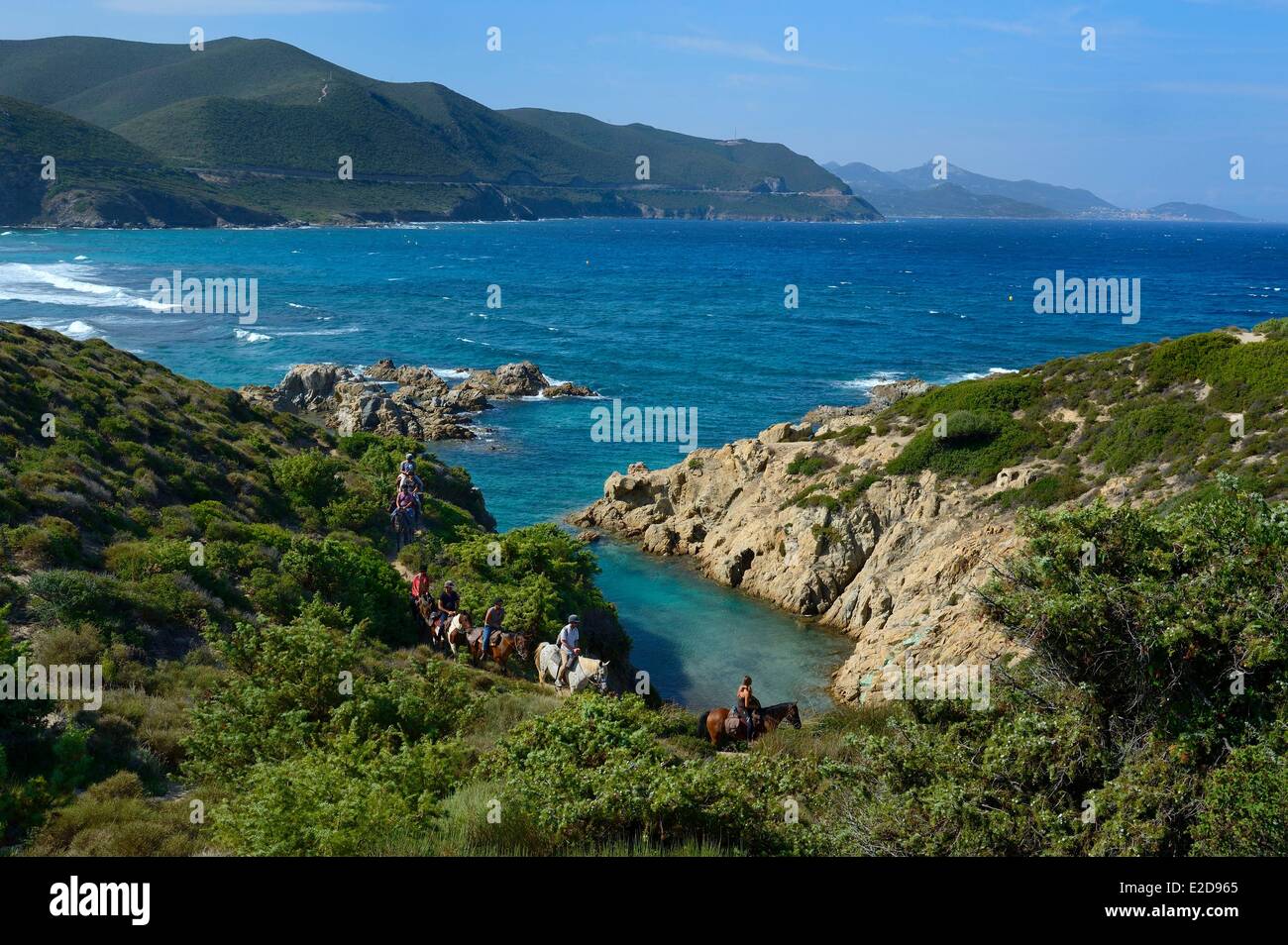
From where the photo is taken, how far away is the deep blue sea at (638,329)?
30.0 metres

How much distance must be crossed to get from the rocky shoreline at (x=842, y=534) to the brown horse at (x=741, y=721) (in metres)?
4.80

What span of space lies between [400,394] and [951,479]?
3623 centimetres

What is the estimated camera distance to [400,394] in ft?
181

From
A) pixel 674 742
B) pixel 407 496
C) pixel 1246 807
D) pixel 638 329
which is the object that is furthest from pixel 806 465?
pixel 638 329

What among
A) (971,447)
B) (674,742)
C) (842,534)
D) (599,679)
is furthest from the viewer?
Answer: (971,447)

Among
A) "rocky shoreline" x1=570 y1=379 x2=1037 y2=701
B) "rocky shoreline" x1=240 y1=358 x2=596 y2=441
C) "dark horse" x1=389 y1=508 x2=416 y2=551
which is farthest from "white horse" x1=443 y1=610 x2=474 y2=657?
"rocky shoreline" x1=240 y1=358 x2=596 y2=441

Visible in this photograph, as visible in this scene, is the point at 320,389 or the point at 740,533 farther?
the point at 320,389

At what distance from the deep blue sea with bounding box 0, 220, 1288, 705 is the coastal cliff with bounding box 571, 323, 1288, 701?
1.67m

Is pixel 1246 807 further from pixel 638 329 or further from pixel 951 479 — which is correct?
pixel 638 329

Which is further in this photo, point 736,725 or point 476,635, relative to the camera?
point 476,635
